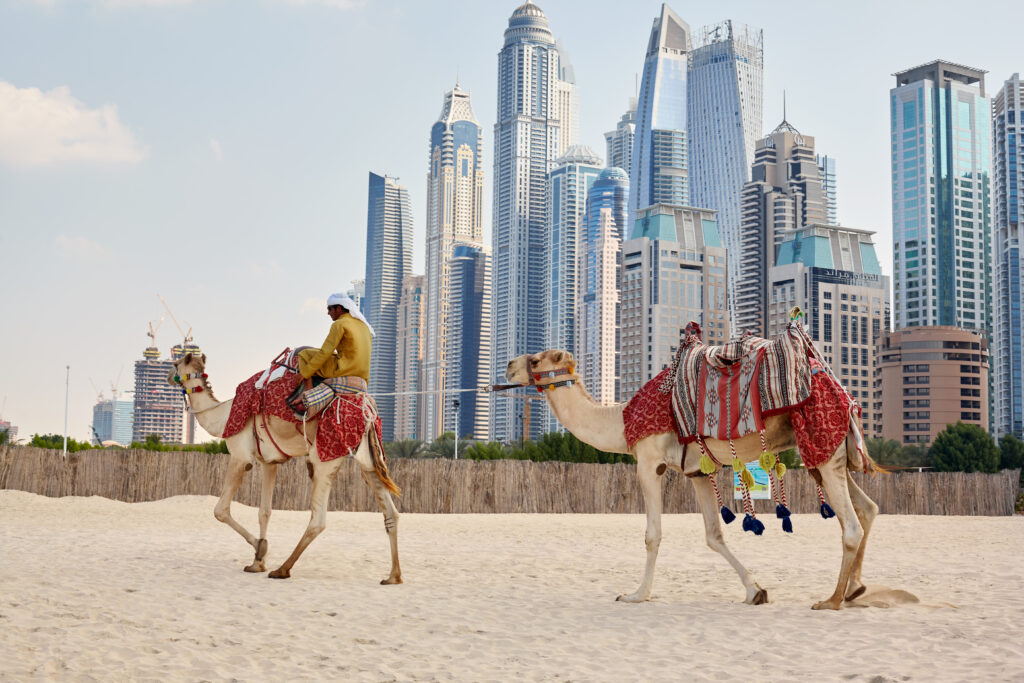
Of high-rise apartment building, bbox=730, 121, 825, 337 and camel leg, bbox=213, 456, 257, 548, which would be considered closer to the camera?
camel leg, bbox=213, 456, 257, 548

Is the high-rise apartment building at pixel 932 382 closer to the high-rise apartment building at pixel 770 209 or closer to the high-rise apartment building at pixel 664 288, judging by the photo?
the high-rise apartment building at pixel 664 288

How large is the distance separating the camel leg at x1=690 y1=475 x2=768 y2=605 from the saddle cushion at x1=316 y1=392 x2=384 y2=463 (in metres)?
2.93

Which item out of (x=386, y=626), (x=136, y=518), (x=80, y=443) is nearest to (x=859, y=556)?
(x=386, y=626)

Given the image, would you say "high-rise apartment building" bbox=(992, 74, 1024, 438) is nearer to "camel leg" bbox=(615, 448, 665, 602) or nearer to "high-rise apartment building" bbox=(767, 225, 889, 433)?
"high-rise apartment building" bbox=(767, 225, 889, 433)

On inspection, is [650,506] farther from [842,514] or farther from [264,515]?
[264,515]

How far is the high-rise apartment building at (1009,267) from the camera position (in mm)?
134250

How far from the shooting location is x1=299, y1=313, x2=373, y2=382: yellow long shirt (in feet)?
30.6

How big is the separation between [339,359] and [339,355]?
0.24ft

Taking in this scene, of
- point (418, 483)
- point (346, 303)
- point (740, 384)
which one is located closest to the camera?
point (740, 384)

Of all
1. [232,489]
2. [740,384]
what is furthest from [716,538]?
[232,489]

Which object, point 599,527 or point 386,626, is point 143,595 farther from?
point 599,527

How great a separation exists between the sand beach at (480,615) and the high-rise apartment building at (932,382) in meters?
104

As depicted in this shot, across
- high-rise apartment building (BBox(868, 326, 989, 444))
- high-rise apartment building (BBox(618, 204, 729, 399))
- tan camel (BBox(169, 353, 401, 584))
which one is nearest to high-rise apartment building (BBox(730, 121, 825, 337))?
high-rise apartment building (BBox(618, 204, 729, 399))

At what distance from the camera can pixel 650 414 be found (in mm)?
8430
